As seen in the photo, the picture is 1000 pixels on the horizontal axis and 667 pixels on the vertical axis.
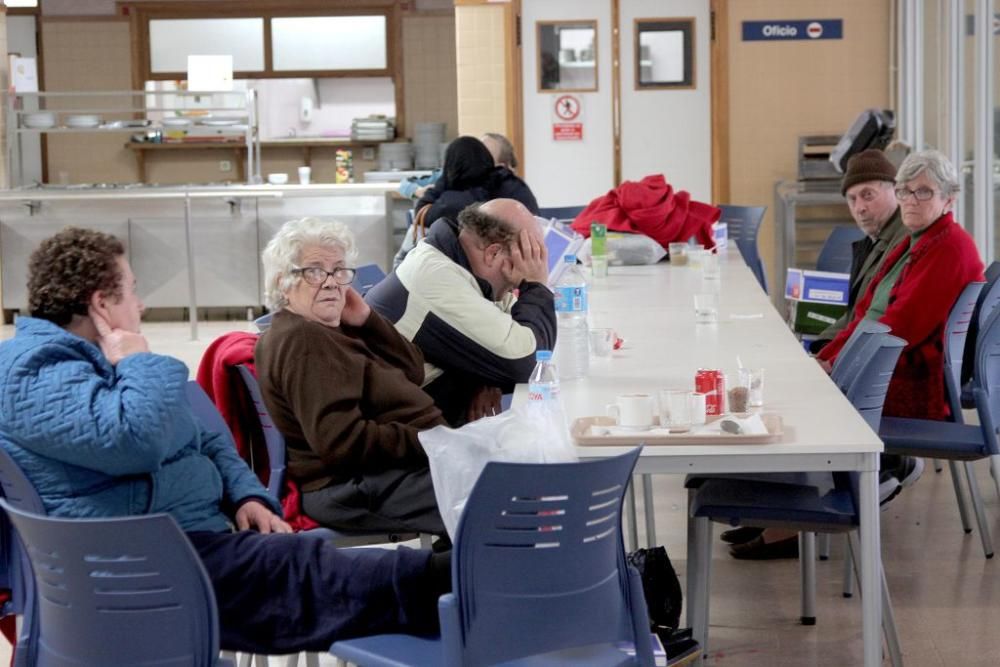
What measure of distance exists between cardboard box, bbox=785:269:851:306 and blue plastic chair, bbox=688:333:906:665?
222 centimetres

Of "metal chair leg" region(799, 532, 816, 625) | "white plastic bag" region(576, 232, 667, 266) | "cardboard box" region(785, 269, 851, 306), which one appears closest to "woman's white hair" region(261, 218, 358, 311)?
"metal chair leg" region(799, 532, 816, 625)

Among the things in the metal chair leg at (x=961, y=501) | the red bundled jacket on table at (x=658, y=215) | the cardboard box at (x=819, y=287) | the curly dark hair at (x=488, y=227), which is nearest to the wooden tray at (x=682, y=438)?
the curly dark hair at (x=488, y=227)

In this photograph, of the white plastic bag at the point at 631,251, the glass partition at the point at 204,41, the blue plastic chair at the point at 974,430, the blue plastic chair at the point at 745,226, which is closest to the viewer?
the blue plastic chair at the point at 974,430

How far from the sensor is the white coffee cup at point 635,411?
3.03 meters

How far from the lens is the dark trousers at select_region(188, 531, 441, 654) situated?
2627mm

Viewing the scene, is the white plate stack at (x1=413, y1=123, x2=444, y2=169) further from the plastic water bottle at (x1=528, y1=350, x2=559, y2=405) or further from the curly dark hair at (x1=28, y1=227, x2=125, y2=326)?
the curly dark hair at (x1=28, y1=227, x2=125, y2=326)

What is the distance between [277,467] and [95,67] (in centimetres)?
1109

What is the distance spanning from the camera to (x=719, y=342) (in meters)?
4.30

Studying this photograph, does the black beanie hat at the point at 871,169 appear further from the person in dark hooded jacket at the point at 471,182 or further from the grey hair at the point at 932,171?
the person in dark hooded jacket at the point at 471,182

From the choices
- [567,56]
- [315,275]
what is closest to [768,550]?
[315,275]

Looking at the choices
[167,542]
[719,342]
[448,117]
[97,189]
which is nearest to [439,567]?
[167,542]

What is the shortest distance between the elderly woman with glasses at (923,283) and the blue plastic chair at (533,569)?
2319 millimetres

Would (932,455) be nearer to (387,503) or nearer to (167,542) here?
(387,503)

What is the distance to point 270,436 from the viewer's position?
11.3 ft
